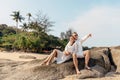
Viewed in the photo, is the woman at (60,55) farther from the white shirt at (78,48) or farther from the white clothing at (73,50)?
the white shirt at (78,48)

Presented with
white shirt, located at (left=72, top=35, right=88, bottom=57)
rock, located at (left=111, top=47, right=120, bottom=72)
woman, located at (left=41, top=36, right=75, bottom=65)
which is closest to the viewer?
white shirt, located at (left=72, top=35, right=88, bottom=57)

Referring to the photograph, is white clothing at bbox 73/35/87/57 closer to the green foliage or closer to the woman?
the woman

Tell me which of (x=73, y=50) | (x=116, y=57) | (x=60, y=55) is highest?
(x=73, y=50)

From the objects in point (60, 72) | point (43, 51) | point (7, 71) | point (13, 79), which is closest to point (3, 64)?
point (7, 71)

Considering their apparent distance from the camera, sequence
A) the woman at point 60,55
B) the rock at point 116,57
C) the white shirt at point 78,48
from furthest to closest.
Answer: the rock at point 116,57
the woman at point 60,55
the white shirt at point 78,48

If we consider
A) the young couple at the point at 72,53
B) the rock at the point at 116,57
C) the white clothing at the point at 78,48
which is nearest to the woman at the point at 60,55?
the young couple at the point at 72,53

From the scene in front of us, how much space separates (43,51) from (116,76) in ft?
110

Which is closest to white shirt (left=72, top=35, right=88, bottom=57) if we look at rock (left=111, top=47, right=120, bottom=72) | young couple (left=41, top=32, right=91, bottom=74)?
young couple (left=41, top=32, right=91, bottom=74)

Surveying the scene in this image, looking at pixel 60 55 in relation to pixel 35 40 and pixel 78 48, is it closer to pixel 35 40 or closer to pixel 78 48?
pixel 78 48

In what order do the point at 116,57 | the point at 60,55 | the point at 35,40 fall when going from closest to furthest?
the point at 60,55, the point at 116,57, the point at 35,40

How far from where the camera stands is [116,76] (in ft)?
32.6

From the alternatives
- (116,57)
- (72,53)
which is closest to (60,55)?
(72,53)

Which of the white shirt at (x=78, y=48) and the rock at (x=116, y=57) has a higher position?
the white shirt at (x=78, y=48)

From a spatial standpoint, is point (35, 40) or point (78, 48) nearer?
point (78, 48)
